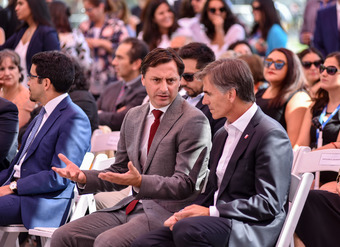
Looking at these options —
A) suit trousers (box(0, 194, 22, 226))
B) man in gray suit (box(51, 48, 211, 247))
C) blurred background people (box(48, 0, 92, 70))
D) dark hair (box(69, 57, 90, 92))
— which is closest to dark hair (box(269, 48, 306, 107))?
dark hair (box(69, 57, 90, 92))

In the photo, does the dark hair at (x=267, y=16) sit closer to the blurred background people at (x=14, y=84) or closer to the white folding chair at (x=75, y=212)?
the blurred background people at (x=14, y=84)

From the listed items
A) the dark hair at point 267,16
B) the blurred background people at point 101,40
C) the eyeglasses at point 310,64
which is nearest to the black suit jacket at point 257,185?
the eyeglasses at point 310,64

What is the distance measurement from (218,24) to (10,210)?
4226 millimetres

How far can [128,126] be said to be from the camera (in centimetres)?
400

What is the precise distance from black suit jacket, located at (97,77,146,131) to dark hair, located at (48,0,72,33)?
5.71 feet

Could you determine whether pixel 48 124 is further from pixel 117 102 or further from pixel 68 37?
pixel 68 37

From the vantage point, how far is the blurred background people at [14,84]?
5.82 m

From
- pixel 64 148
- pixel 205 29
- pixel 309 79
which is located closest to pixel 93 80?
pixel 205 29

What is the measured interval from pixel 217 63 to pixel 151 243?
3.49 ft

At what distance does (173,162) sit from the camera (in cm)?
373

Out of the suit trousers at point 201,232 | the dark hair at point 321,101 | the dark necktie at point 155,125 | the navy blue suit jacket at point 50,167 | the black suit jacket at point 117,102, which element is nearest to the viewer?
the suit trousers at point 201,232

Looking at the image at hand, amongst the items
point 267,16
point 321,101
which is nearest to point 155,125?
point 321,101

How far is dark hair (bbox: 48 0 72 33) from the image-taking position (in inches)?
324

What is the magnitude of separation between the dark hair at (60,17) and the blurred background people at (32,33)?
1.17 metres
